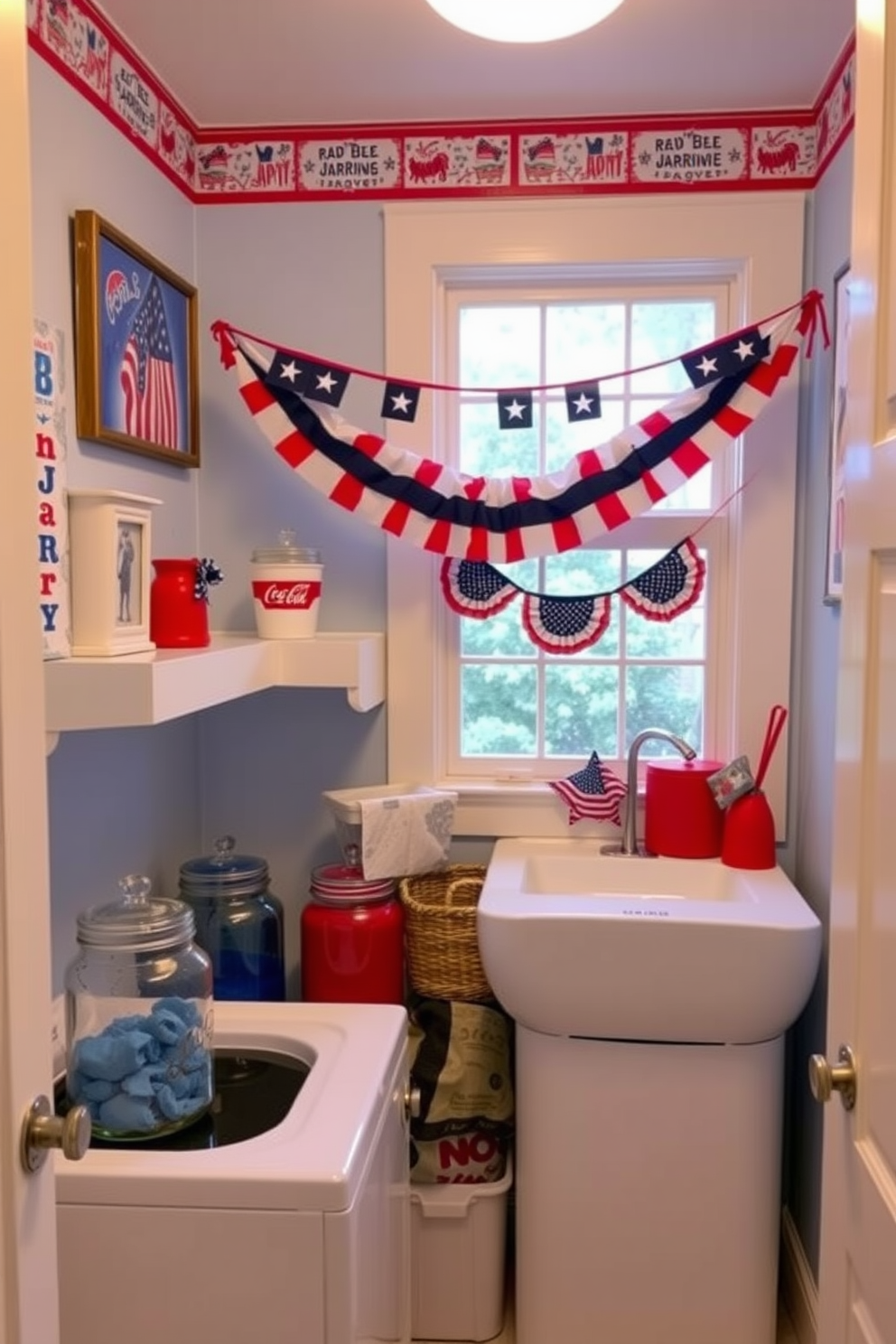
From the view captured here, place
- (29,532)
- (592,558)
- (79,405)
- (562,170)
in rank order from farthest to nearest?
(592,558) → (562,170) → (79,405) → (29,532)

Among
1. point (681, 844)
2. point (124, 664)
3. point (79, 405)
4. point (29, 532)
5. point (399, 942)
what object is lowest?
point (399, 942)

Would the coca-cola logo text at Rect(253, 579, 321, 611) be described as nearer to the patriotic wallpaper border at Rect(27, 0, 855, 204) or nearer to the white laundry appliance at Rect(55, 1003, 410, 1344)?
the patriotic wallpaper border at Rect(27, 0, 855, 204)

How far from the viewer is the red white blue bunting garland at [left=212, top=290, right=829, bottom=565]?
2311mm

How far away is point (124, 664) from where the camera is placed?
61.9 inches

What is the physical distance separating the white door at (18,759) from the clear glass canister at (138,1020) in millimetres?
489

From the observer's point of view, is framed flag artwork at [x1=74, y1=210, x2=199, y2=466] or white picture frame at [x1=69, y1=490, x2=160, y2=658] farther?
framed flag artwork at [x1=74, y1=210, x2=199, y2=466]

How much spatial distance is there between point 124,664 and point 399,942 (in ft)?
3.18

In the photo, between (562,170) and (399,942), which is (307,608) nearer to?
(399,942)

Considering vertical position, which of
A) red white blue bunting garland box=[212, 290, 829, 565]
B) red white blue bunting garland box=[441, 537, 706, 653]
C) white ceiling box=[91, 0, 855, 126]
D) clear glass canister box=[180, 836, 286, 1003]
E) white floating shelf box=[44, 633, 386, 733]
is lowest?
clear glass canister box=[180, 836, 286, 1003]

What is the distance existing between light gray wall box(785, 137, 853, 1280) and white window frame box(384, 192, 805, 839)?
0.03 metres

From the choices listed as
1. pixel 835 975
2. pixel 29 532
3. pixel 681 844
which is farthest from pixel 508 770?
pixel 29 532

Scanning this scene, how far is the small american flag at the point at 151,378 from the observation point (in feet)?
6.88

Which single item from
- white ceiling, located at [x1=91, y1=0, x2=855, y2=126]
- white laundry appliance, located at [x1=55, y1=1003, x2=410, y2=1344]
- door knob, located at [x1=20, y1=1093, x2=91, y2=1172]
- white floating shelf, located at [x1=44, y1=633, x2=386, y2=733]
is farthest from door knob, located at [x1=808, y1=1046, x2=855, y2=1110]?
white ceiling, located at [x1=91, y1=0, x2=855, y2=126]

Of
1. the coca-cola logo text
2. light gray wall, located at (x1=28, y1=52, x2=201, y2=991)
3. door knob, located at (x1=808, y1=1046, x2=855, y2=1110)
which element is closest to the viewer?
door knob, located at (x1=808, y1=1046, x2=855, y2=1110)
